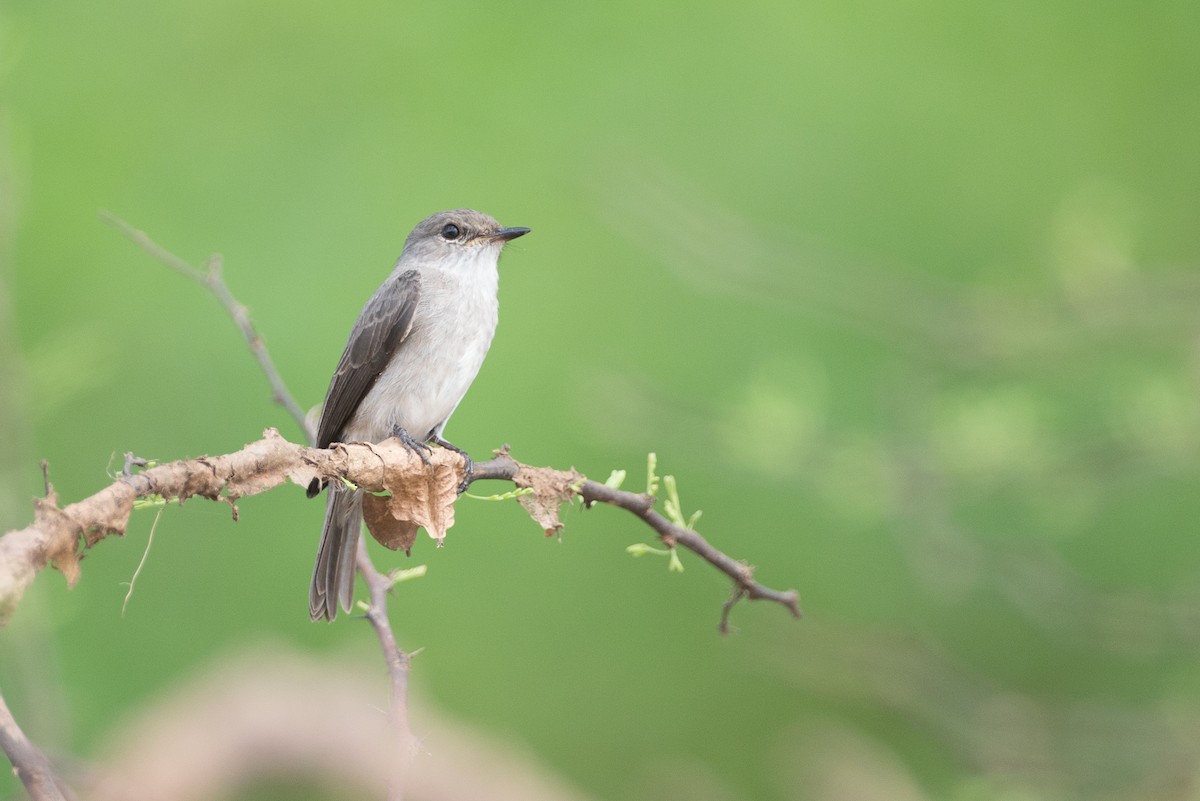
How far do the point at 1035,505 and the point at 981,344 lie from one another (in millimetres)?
588

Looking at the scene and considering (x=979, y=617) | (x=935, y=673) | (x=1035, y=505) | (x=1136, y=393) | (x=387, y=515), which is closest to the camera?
(x=387, y=515)

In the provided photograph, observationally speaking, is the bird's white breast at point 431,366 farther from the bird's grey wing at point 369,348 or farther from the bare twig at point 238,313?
the bare twig at point 238,313

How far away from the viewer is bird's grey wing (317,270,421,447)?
2523mm

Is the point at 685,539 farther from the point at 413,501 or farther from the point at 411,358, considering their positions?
the point at 411,358

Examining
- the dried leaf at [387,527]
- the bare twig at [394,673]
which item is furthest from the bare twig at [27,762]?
the dried leaf at [387,527]

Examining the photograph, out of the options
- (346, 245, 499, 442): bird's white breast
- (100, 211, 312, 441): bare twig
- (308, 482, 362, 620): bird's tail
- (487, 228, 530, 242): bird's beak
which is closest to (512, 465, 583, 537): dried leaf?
(100, 211, 312, 441): bare twig

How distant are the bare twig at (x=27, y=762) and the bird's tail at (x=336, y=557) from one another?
1.11 m

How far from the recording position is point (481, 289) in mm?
2766

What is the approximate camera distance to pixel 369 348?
2.61 metres

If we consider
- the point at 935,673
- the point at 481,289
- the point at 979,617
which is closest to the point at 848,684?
the point at 935,673

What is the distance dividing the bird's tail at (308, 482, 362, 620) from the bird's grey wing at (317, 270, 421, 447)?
0.26 metres

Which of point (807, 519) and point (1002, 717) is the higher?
point (807, 519)

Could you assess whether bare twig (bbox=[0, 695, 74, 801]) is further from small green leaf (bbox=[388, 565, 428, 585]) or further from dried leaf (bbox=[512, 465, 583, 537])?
dried leaf (bbox=[512, 465, 583, 537])

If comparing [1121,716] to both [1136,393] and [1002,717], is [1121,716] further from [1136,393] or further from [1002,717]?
[1136,393]
